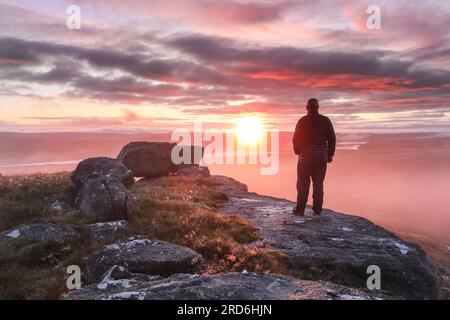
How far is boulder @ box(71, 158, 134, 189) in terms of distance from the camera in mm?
20234

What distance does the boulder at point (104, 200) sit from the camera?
594 inches

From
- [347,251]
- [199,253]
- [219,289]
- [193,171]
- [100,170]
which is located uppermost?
[100,170]

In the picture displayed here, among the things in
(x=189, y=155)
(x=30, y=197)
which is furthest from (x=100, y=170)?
(x=189, y=155)

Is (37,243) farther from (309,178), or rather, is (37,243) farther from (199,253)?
(309,178)

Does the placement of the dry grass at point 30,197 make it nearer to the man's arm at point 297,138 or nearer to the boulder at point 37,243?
the boulder at point 37,243

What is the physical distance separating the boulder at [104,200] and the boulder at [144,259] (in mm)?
4128

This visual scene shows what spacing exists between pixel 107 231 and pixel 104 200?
2.19 meters

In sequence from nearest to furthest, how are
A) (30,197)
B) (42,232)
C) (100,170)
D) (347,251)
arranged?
1. (347,251)
2. (42,232)
3. (30,197)
4. (100,170)

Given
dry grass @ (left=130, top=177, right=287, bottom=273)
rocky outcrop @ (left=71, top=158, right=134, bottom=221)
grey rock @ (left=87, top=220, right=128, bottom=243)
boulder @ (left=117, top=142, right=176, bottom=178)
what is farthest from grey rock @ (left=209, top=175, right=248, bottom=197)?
grey rock @ (left=87, top=220, right=128, bottom=243)

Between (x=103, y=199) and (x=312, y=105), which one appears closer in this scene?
(x=103, y=199)

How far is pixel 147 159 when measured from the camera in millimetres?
30594

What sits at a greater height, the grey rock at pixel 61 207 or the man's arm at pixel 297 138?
the man's arm at pixel 297 138

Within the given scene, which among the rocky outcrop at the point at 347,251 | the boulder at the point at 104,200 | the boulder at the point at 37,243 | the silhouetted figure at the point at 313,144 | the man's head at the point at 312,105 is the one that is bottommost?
the rocky outcrop at the point at 347,251

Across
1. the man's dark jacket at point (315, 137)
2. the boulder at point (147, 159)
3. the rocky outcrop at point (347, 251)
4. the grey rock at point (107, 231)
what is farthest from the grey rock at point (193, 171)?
the grey rock at point (107, 231)
